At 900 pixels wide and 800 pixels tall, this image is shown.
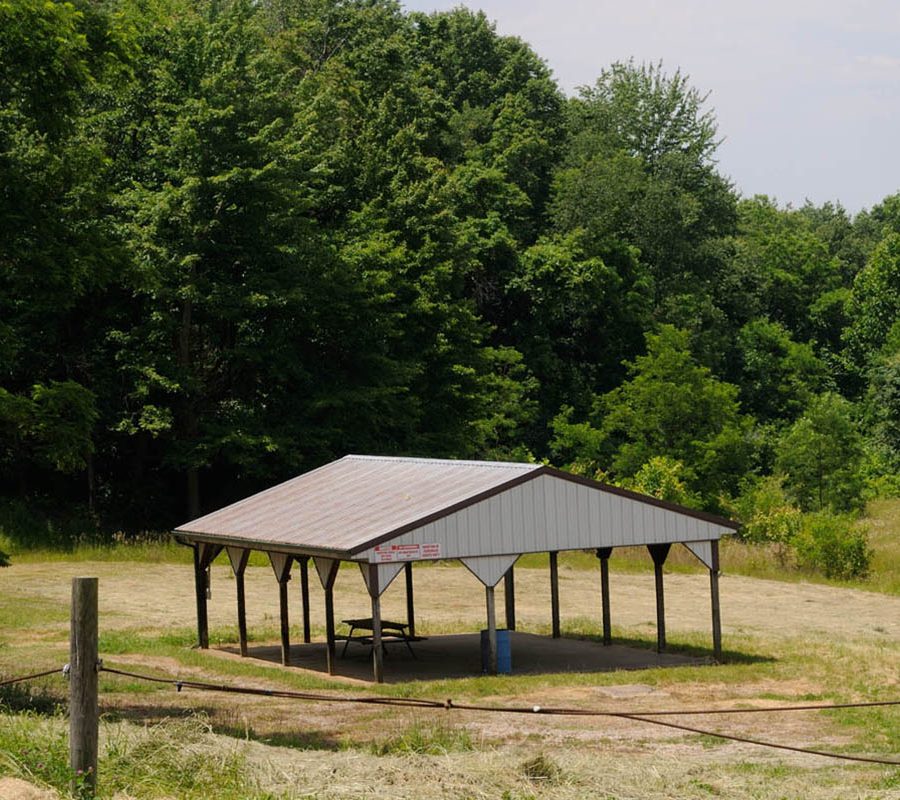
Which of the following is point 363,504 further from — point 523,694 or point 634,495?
point 523,694

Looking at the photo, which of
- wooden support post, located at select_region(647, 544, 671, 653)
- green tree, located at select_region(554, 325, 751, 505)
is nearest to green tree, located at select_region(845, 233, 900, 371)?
green tree, located at select_region(554, 325, 751, 505)

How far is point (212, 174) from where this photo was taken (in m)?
46.8

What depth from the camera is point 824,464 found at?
57.2m

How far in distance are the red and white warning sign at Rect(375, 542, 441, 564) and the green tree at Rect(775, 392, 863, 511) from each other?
35.5m

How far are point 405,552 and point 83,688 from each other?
13324mm

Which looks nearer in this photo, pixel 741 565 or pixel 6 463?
pixel 741 565

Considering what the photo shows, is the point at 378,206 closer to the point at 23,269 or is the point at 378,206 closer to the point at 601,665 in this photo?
the point at 23,269

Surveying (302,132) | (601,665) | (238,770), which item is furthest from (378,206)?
(238,770)

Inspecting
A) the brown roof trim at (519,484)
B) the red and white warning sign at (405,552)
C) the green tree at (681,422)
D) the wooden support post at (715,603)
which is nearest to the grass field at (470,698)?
the wooden support post at (715,603)

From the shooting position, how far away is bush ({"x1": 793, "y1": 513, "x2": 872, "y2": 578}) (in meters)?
41.0

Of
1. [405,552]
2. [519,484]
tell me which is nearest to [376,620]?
[405,552]

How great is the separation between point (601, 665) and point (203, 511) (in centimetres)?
2636

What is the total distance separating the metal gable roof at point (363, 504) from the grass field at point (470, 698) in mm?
2246

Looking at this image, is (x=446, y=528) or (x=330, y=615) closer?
(x=446, y=528)
